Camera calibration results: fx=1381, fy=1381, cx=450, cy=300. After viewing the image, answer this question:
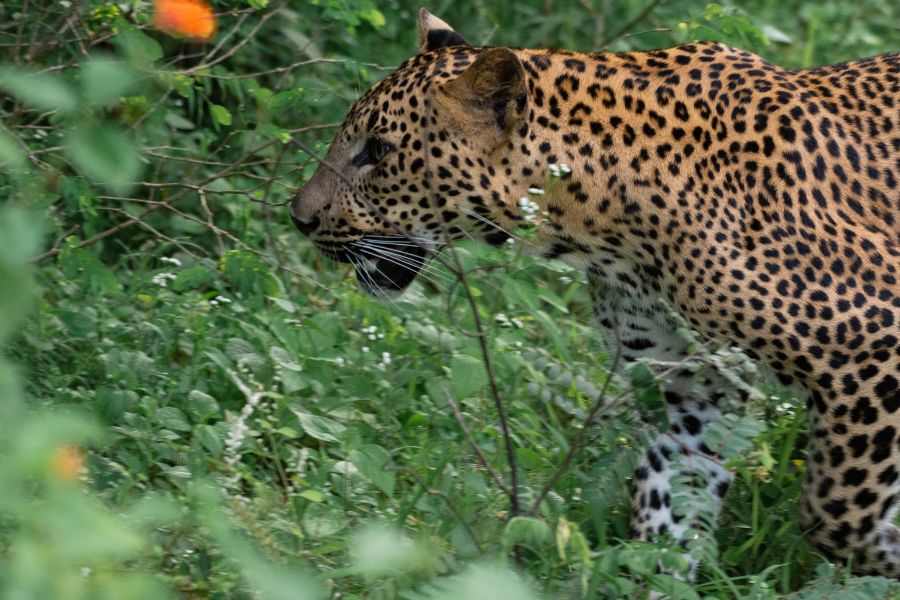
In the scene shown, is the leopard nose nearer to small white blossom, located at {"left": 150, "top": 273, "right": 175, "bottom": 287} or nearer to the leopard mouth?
the leopard mouth

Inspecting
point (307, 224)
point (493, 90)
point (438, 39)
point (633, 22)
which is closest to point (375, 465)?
point (307, 224)

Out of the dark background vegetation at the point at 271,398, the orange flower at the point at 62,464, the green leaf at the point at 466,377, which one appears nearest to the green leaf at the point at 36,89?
the dark background vegetation at the point at 271,398

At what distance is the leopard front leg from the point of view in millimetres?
5145

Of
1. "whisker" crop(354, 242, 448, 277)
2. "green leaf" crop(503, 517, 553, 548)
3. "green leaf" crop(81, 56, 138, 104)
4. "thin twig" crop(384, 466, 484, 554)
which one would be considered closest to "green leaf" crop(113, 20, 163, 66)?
"whisker" crop(354, 242, 448, 277)

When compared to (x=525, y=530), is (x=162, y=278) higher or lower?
lower

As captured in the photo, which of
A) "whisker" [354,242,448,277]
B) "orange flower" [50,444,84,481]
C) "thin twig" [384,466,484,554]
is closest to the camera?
"orange flower" [50,444,84,481]

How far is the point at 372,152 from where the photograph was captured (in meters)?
5.16

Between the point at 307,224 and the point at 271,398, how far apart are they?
691 mm

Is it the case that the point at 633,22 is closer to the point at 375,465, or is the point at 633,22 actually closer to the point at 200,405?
the point at 200,405

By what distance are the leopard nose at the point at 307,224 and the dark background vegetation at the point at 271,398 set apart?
0.22 meters

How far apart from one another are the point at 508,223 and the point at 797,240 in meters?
1.03

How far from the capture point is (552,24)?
28.2 ft

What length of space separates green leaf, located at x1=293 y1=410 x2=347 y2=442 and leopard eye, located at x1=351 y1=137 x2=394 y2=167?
3.15 feet

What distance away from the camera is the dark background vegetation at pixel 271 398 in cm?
280
